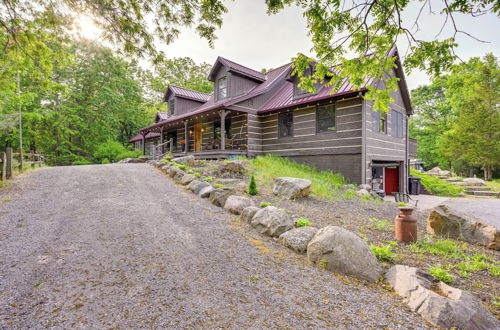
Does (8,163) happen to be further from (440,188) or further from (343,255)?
(440,188)

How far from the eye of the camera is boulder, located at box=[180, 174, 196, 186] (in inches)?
317

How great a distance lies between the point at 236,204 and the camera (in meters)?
5.57

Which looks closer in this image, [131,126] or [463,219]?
[463,219]

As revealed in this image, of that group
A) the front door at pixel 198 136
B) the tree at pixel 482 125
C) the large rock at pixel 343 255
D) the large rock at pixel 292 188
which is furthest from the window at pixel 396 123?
the front door at pixel 198 136

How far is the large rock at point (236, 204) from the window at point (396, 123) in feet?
38.0

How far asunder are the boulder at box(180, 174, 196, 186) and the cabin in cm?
479

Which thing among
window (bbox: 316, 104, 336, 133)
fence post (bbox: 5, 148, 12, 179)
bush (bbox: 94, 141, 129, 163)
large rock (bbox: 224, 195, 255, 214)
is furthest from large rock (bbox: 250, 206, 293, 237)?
bush (bbox: 94, 141, 129, 163)

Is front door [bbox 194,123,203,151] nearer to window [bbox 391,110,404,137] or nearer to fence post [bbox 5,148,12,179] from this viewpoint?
fence post [bbox 5,148,12,179]

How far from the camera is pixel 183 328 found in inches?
77.9

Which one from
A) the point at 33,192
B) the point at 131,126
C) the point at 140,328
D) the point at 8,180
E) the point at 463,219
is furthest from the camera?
the point at 131,126

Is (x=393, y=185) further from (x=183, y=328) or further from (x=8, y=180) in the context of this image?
(x=8, y=180)

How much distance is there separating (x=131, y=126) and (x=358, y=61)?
33.2 m

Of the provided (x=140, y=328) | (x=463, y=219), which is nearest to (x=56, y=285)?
(x=140, y=328)

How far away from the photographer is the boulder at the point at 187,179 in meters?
8.05
